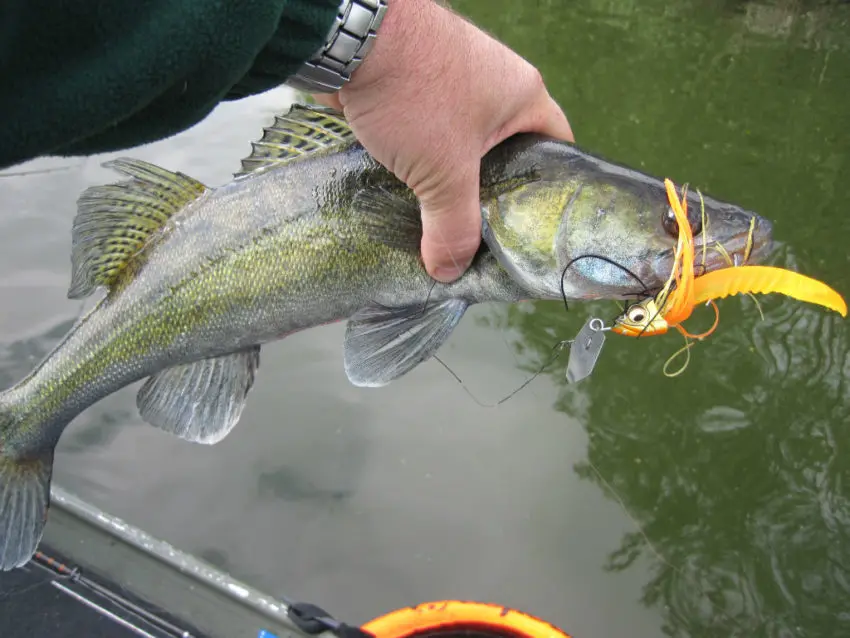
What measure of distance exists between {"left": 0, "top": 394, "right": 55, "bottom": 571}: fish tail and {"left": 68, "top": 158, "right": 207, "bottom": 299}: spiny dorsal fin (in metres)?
0.53

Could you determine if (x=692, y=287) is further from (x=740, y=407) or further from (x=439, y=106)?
(x=740, y=407)

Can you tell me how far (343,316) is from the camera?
84.4 inches

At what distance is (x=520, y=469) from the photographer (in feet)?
13.6

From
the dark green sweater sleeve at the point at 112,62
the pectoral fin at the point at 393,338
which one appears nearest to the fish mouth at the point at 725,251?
the pectoral fin at the point at 393,338

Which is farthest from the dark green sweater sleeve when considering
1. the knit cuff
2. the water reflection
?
the water reflection

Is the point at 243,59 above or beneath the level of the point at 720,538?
above

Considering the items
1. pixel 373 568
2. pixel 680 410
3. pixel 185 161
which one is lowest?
pixel 373 568

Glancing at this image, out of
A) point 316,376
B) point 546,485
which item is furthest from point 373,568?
point 316,376

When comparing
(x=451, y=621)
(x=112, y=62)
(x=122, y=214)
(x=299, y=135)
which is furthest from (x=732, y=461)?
(x=112, y=62)

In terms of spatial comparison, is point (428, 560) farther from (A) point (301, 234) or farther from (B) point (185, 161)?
(B) point (185, 161)

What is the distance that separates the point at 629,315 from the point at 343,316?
890mm

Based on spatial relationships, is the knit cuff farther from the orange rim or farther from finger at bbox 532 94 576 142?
the orange rim

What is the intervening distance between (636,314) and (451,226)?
54 cm

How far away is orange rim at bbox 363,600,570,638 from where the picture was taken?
260 cm
